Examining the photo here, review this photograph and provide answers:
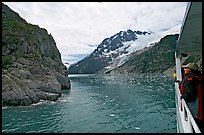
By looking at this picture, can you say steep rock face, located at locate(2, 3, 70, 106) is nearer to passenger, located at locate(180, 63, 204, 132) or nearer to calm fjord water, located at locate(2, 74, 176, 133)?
calm fjord water, located at locate(2, 74, 176, 133)

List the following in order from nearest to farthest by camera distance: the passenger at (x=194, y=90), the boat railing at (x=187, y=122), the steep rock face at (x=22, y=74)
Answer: the boat railing at (x=187, y=122) → the passenger at (x=194, y=90) → the steep rock face at (x=22, y=74)

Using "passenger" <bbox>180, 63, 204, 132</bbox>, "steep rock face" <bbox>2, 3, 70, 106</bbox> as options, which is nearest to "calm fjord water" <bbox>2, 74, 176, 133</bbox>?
"steep rock face" <bbox>2, 3, 70, 106</bbox>

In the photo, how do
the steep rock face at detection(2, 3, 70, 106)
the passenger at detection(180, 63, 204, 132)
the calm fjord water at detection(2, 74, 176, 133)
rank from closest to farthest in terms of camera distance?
1. the passenger at detection(180, 63, 204, 132)
2. the calm fjord water at detection(2, 74, 176, 133)
3. the steep rock face at detection(2, 3, 70, 106)

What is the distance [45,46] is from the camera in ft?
213

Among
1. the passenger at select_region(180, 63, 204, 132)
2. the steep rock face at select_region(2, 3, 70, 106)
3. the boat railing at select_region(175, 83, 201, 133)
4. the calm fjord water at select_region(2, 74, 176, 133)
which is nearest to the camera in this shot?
the boat railing at select_region(175, 83, 201, 133)

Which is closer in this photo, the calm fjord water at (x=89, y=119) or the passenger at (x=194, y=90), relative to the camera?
the passenger at (x=194, y=90)

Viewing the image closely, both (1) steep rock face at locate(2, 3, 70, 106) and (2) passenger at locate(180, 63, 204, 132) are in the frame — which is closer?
(2) passenger at locate(180, 63, 204, 132)

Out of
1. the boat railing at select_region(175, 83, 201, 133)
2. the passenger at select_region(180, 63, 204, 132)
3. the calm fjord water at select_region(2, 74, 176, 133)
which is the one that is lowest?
the calm fjord water at select_region(2, 74, 176, 133)

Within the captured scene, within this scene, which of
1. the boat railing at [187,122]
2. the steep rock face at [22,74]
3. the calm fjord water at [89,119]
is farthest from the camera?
the steep rock face at [22,74]

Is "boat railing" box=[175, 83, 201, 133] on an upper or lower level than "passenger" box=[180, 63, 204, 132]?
lower

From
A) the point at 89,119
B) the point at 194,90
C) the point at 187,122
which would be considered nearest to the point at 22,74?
the point at 89,119

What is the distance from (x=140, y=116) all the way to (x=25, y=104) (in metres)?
17.9

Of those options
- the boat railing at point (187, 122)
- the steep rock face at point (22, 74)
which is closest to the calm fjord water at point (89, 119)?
the steep rock face at point (22, 74)

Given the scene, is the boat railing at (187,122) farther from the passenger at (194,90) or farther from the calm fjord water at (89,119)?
the calm fjord water at (89,119)
